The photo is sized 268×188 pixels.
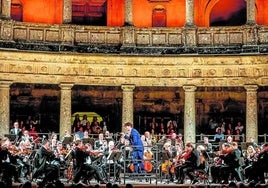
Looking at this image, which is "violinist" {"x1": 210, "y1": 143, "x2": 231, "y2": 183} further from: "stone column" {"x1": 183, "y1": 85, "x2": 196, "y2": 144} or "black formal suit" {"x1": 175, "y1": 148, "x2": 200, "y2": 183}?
"stone column" {"x1": 183, "y1": 85, "x2": 196, "y2": 144}

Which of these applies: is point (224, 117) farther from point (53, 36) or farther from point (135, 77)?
point (53, 36)

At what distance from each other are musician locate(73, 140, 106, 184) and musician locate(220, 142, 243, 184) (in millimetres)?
3770

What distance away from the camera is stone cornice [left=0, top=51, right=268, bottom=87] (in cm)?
2823

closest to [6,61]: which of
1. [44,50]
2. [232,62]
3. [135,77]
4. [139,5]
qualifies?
[44,50]

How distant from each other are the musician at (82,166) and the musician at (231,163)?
148 inches

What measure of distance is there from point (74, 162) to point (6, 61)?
9133mm

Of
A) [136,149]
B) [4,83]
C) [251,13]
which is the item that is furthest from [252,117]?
[4,83]

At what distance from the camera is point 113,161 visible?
20953 mm

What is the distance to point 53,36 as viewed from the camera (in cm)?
2872

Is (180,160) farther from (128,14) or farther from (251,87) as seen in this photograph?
(128,14)

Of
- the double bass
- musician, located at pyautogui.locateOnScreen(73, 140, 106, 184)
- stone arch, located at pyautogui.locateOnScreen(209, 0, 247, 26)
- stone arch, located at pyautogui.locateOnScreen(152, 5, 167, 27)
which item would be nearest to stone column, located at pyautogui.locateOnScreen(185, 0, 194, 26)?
stone arch, located at pyautogui.locateOnScreen(152, 5, 167, 27)

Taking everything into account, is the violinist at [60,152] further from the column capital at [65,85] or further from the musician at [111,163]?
the column capital at [65,85]

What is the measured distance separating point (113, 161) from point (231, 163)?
3.85 meters

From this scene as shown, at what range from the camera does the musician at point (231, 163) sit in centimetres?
1956
